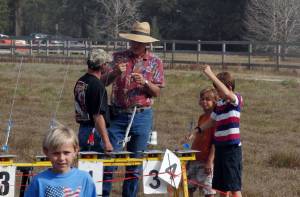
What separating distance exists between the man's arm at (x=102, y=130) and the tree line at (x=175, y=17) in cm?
3080

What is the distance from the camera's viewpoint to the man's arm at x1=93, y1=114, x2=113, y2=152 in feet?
23.0

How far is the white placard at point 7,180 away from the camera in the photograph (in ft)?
21.5

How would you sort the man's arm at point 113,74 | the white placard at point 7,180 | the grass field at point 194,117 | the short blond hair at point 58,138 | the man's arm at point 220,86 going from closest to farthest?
the short blond hair at point 58,138, the white placard at point 7,180, the man's arm at point 220,86, the man's arm at point 113,74, the grass field at point 194,117

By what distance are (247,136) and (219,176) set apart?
21.6ft

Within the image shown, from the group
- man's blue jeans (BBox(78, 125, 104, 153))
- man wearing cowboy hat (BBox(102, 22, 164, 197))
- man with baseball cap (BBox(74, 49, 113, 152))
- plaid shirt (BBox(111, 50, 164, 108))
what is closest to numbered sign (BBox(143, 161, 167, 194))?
man wearing cowboy hat (BBox(102, 22, 164, 197))

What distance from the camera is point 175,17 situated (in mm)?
56438

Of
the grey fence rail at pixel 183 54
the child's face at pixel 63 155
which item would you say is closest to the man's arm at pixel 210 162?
the child's face at pixel 63 155

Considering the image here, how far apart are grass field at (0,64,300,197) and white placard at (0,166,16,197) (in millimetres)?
2941

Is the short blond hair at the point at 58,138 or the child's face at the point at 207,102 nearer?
the short blond hair at the point at 58,138

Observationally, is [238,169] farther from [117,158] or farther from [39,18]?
[39,18]

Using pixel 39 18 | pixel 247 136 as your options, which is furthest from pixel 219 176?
pixel 39 18

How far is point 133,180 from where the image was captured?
7.43 meters

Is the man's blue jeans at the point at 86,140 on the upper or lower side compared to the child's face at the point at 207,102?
lower

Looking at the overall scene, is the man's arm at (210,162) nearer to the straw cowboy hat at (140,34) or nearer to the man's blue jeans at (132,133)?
the man's blue jeans at (132,133)
